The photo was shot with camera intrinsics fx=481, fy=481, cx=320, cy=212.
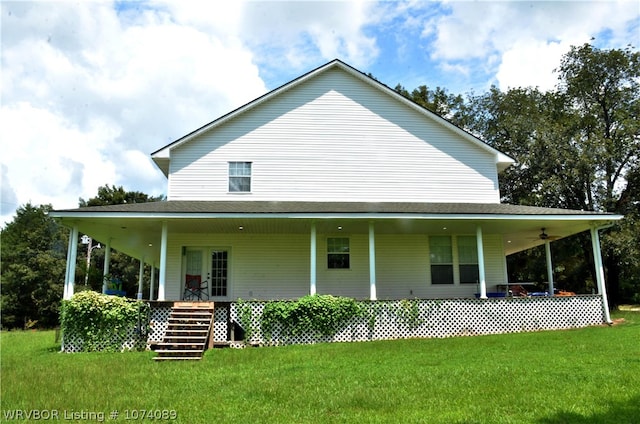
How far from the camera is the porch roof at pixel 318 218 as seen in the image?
1277 centimetres

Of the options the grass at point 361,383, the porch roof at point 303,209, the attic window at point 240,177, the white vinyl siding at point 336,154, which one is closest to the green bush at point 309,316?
the grass at point 361,383

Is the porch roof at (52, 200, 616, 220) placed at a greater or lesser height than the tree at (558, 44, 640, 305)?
lesser

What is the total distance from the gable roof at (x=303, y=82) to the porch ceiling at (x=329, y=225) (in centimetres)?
A: 249

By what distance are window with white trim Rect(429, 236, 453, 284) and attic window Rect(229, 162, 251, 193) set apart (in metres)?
6.42

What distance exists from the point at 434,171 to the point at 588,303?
241 inches

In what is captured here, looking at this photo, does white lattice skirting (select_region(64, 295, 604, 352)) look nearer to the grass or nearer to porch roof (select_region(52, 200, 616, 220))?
the grass

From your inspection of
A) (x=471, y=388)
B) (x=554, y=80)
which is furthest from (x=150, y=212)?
(x=554, y=80)

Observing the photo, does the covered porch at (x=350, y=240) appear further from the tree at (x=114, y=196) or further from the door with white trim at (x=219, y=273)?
the tree at (x=114, y=196)

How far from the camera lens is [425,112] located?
1672 centimetres

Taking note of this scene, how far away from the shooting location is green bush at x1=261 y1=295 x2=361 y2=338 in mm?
12141

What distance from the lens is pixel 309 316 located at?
1227 cm

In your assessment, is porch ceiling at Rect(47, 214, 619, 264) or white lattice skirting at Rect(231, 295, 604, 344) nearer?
white lattice skirting at Rect(231, 295, 604, 344)

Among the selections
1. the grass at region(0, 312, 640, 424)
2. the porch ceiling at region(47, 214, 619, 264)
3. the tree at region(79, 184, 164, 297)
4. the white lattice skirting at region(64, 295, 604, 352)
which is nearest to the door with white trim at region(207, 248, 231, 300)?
the porch ceiling at region(47, 214, 619, 264)

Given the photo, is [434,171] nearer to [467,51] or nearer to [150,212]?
[467,51]
